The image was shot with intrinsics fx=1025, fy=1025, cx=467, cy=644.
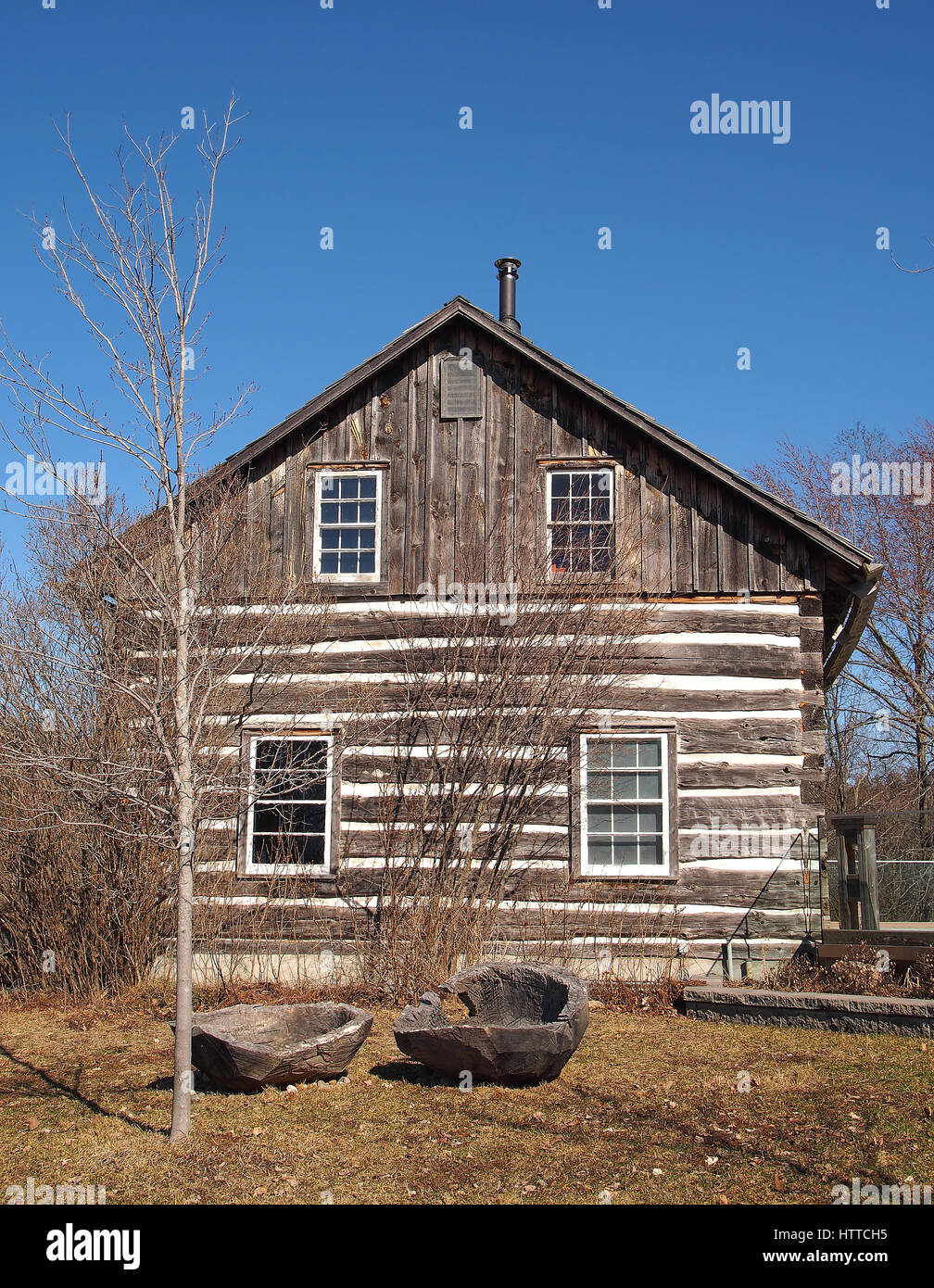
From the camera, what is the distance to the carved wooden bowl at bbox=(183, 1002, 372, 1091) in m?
6.99

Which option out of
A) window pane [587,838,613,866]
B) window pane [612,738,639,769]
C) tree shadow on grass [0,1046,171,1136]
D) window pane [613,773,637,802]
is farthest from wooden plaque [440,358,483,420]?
tree shadow on grass [0,1046,171,1136]

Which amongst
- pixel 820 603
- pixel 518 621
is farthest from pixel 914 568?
pixel 518 621

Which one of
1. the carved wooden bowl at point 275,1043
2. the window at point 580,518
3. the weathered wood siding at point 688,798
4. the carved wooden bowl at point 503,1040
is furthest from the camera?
the window at point 580,518

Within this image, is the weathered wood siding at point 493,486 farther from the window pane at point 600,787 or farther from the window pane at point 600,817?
the window pane at point 600,817

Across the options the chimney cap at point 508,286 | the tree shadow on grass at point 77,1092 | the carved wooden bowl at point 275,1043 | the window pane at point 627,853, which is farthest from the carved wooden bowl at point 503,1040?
the chimney cap at point 508,286

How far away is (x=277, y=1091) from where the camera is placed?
23.8 feet

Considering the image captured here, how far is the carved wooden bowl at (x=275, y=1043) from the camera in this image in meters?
6.99

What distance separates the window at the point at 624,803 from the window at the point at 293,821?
291 cm

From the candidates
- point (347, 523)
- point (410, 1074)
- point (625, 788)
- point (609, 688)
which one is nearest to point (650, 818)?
point (625, 788)

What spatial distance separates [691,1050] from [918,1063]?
1.74 metres

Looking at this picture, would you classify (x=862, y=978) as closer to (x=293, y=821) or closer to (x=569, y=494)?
(x=569, y=494)

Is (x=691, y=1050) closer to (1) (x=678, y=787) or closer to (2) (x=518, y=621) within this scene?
(1) (x=678, y=787)

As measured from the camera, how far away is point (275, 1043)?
26.0ft

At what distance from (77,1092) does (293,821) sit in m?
4.45
